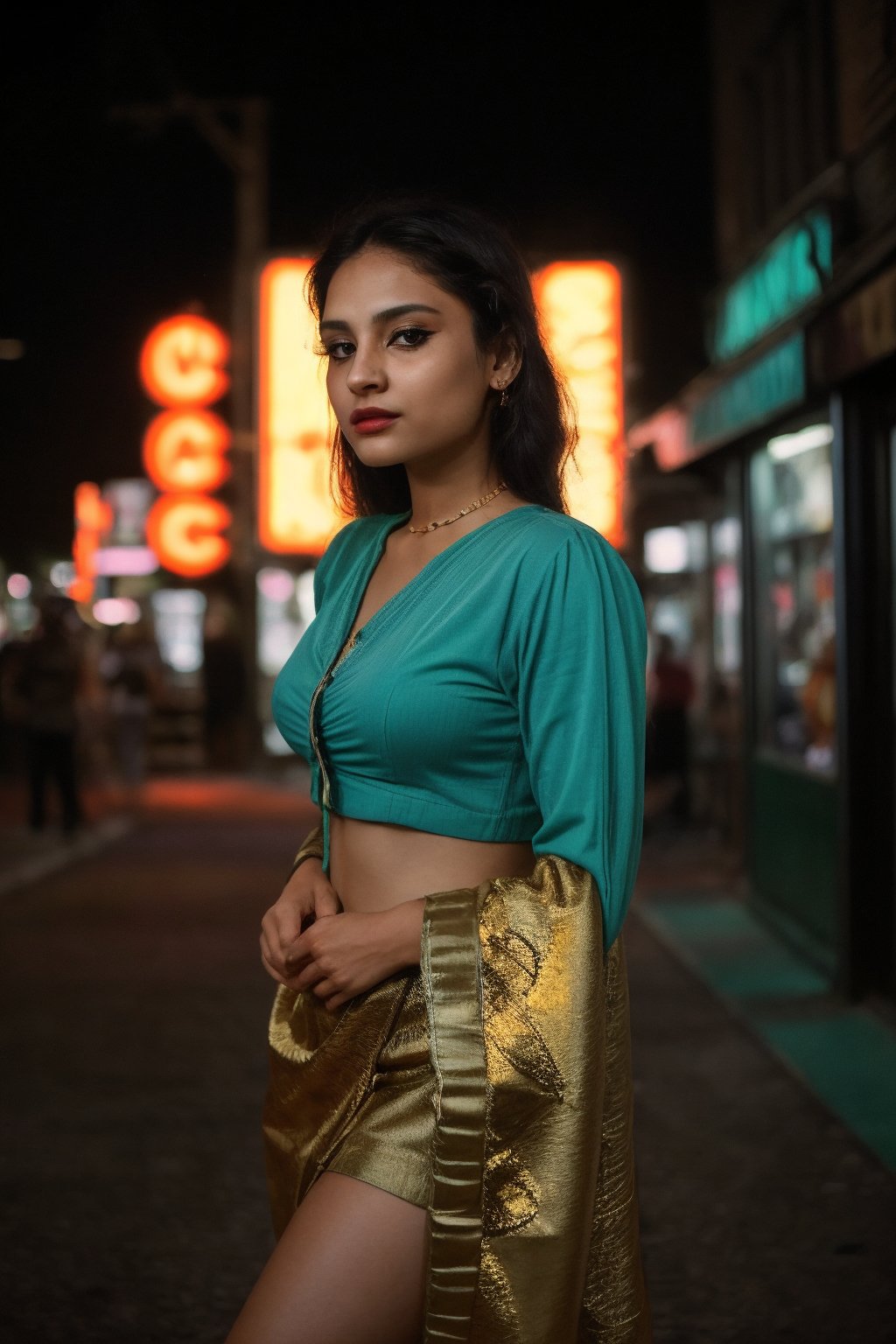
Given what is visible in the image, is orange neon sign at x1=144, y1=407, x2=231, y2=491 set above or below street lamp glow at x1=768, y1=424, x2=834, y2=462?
above

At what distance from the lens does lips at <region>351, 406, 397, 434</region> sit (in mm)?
1969

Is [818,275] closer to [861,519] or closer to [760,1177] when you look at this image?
[861,519]

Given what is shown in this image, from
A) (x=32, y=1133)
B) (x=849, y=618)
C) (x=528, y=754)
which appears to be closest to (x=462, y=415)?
(x=528, y=754)

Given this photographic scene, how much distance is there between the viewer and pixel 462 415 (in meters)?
1.99

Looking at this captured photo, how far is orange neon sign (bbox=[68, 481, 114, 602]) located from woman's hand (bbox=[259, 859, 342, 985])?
80.3 feet

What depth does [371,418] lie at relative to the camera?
198 cm

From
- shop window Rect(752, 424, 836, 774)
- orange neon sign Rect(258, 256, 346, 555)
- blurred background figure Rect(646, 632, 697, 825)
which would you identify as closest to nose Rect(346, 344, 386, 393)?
shop window Rect(752, 424, 836, 774)

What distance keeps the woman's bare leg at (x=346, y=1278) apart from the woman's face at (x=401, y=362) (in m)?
0.92

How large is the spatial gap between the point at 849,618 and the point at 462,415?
5188 mm

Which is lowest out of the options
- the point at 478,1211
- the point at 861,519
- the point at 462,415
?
the point at 478,1211

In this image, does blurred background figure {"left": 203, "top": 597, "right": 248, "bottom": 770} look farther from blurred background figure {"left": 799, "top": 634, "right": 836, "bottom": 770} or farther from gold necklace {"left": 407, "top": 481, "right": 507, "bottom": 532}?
gold necklace {"left": 407, "top": 481, "right": 507, "bottom": 532}

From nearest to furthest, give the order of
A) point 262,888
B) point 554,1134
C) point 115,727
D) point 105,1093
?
point 554,1134, point 105,1093, point 262,888, point 115,727

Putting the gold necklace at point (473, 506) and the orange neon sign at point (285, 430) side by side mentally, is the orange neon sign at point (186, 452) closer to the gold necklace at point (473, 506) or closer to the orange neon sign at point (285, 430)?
the orange neon sign at point (285, 430)

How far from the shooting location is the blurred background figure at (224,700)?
850 inches
